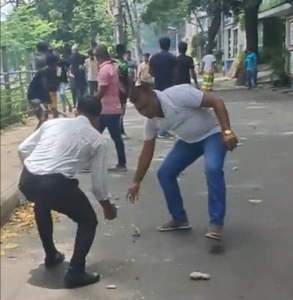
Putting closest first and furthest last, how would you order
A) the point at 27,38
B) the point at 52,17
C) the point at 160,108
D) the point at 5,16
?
the point at 5,16
the point at 27,38
the point at 52,17
the point at 160,108

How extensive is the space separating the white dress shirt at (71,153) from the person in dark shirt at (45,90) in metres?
0.47

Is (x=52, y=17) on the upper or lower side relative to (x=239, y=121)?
upper

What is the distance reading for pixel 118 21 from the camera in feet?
9.73

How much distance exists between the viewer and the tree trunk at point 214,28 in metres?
4.48

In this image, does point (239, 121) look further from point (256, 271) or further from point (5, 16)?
point (5, 16)

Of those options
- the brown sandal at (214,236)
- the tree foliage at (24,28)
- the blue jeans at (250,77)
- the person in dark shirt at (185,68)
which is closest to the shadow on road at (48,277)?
the brown sandal at (214,236)

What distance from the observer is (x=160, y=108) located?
163 inches

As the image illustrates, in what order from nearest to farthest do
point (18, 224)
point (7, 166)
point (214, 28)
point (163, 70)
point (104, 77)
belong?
point (7, 166), point (18, 224), point (214, 28), point (104, 77), point (163, 70)

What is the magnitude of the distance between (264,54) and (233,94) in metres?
5.88

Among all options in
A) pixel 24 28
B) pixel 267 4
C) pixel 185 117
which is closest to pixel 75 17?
pixel 24 28

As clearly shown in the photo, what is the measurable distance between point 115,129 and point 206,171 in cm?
264

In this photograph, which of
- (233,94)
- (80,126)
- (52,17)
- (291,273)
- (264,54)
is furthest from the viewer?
(264,54)

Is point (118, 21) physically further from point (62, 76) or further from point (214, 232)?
point (214, 232)

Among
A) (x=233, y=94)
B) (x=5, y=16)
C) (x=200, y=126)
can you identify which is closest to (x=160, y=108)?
(x=200, y=126)
